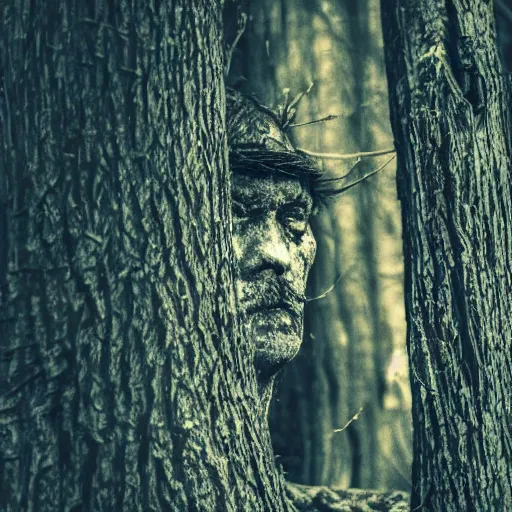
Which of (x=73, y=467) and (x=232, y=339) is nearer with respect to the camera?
(x=73, y=467)

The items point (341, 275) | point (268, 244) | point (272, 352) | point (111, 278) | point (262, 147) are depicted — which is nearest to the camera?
point (111, 278)

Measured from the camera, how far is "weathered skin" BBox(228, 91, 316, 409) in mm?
3805

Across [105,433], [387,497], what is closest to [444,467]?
[387,497]

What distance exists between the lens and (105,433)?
258cm

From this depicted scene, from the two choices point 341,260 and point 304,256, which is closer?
point 304,256

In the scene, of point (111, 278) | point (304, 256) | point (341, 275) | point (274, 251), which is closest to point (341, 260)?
point (341, 275)

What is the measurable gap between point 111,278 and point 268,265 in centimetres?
135

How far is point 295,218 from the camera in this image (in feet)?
13.4

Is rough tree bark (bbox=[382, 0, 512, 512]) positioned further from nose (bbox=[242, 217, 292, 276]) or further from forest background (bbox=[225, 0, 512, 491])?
forest background (bbox=[225, 0, 512, 491])

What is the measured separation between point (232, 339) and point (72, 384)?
57 cm

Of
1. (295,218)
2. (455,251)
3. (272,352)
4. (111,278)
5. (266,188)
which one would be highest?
(266,188)

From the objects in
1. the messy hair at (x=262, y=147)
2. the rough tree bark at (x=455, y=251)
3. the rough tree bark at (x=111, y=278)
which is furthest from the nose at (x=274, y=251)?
the rough tree bark at (x=111, y=278)

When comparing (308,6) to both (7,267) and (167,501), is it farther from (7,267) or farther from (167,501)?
(167,501)

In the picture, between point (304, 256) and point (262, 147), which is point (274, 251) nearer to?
point (304, 256)
